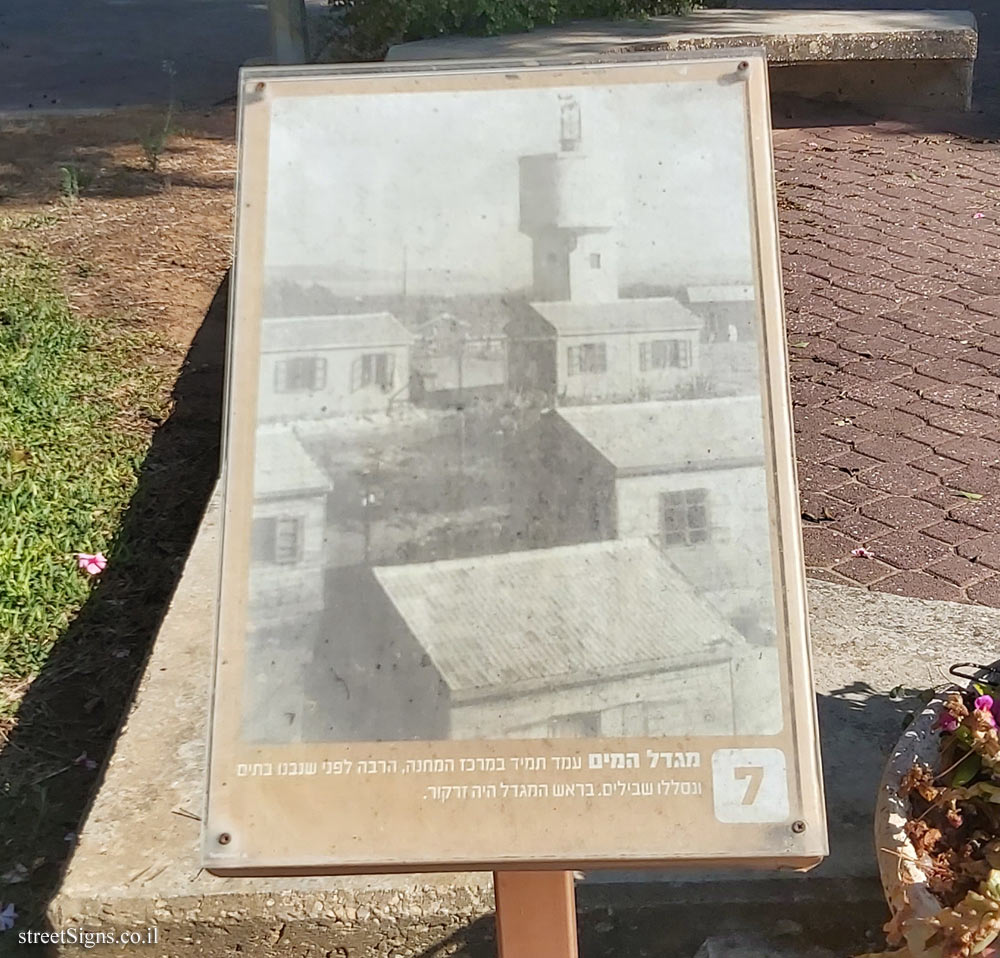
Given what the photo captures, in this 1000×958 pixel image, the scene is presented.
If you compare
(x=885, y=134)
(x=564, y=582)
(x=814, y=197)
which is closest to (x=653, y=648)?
(x=564, y=582)

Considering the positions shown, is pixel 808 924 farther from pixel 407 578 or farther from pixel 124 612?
pixel 124 612

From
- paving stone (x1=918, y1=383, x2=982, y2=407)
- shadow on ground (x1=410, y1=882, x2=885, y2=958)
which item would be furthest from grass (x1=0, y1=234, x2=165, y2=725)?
paving stone (x1=918, y1=383, x2=982, y2=407)

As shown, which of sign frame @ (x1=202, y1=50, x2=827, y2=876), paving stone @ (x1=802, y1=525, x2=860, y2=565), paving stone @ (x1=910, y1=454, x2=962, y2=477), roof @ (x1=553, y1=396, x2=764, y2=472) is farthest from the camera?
paving stone @ (x1=910, y1=454, x2=962, y2=477)

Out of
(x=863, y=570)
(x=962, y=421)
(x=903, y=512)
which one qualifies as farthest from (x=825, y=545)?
(x=962, y=421)

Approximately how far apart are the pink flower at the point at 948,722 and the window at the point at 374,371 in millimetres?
975

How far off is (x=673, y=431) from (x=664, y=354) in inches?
3.9

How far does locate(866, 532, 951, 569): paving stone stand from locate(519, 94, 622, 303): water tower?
1943mm

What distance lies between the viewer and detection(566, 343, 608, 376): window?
153 cm

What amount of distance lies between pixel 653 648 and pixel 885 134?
6334 millimetres

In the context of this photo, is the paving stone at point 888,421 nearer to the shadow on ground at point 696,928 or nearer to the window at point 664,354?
the shadow on ground at point 696,928

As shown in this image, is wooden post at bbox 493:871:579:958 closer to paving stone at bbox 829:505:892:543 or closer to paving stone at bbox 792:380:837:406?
paving stone at bbox 829:505:892:543

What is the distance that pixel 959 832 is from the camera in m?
1.76

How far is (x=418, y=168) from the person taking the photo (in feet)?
5.22

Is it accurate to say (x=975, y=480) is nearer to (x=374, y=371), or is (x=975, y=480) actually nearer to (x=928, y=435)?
(x=928, y=435)
